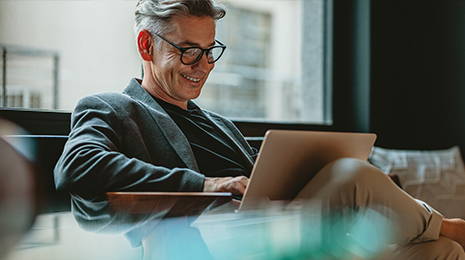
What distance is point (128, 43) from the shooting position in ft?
8.18

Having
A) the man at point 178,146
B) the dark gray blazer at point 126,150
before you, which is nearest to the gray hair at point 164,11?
the man at point 178,146

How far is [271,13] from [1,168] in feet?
15.8

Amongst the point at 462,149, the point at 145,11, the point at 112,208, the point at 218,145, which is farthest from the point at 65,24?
the point at 462,149

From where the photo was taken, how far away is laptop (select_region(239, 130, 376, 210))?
3.46 ft

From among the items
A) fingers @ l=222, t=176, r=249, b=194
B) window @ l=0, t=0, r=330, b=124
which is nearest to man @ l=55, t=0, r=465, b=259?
fingers @ l=222, t=176, r=249, b=194

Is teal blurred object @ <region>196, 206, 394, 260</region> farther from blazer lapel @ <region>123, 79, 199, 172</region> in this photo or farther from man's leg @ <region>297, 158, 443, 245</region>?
blazer lapel @ <region>123, 79, 199, 172</region>

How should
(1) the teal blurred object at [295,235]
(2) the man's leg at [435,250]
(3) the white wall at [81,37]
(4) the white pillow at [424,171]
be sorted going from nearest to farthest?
(1) the teal blurred object at [295,235] → (2) the man's leg at [435,250] → (3) the white wall at [81,37] → (4) the white pillow at [424,171]

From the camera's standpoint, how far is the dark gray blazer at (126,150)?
114cm

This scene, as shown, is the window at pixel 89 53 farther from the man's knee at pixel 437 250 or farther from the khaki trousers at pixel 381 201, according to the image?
the man's knee at pixel 437 250

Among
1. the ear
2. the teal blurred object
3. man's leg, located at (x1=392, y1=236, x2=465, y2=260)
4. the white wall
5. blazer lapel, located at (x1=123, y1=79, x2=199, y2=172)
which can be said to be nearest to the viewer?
the teal blurred object

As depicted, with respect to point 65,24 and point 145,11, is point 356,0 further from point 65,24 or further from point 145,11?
point 145,11

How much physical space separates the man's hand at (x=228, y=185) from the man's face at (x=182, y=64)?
0.41 meters

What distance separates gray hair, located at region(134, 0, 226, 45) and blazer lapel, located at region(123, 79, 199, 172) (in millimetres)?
189

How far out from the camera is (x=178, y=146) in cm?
137
